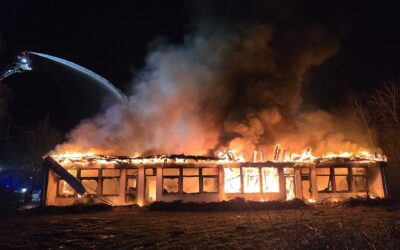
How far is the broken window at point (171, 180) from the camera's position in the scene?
22781 millimetres

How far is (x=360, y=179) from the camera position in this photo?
25297 millimetres

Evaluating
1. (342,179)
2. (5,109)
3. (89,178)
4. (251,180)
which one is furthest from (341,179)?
(5,109)

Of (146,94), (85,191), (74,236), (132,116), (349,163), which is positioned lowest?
(74,236)

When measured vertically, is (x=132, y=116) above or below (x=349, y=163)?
above

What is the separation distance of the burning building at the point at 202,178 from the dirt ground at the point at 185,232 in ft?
15.9

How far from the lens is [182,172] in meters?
22.7

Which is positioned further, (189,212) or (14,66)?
(14,66)

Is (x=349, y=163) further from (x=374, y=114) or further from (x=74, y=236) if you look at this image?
(x=74, y=236)

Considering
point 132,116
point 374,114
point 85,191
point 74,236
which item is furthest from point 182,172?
point 374,114

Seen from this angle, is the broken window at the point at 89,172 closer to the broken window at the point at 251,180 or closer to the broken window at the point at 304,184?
the broken window at the point at 251,180

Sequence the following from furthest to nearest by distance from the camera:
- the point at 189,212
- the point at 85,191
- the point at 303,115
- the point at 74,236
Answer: the point at 303,115
the point at 85,191
the point at 189,212
the point at 74,236

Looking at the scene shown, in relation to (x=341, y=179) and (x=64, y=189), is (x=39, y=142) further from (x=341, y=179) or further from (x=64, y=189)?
(x=341, y=179)

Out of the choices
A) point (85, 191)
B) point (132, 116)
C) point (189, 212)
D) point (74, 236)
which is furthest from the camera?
point (132, 116)

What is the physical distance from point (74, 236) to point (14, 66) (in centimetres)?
1946
